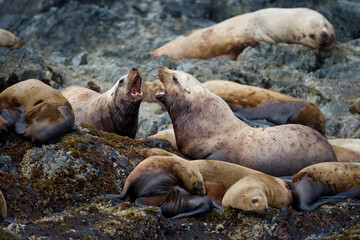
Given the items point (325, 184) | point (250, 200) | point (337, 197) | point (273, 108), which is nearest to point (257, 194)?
point (250, 200)

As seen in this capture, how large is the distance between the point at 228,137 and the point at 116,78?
4979 millimetres

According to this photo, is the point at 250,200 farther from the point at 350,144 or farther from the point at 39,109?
the point at 350,144

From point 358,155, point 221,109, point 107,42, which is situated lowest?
point 107,42

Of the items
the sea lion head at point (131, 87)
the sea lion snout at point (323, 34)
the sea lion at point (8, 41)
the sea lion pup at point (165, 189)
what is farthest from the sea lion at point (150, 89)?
the sea lion pup at point (165, 189)

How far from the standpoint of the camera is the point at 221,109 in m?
8.91

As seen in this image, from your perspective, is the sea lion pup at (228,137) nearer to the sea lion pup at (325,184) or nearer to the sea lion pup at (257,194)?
the sea lion pup at (325,184)

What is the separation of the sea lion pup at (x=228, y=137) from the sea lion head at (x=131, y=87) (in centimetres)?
36

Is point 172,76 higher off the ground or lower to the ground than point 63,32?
higher

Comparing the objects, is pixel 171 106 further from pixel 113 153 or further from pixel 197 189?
pixel 197 189

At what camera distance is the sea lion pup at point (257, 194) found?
19.8 ft

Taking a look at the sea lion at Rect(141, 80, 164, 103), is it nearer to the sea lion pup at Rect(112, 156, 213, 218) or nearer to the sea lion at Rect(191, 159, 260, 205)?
the sea lion at Rect(191, 159, 260, 205)

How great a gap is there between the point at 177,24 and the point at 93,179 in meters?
11.7

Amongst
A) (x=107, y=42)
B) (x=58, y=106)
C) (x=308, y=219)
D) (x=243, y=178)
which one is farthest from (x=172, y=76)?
(x=107, y=42)

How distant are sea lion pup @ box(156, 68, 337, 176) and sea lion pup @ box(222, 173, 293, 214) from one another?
127 cm
